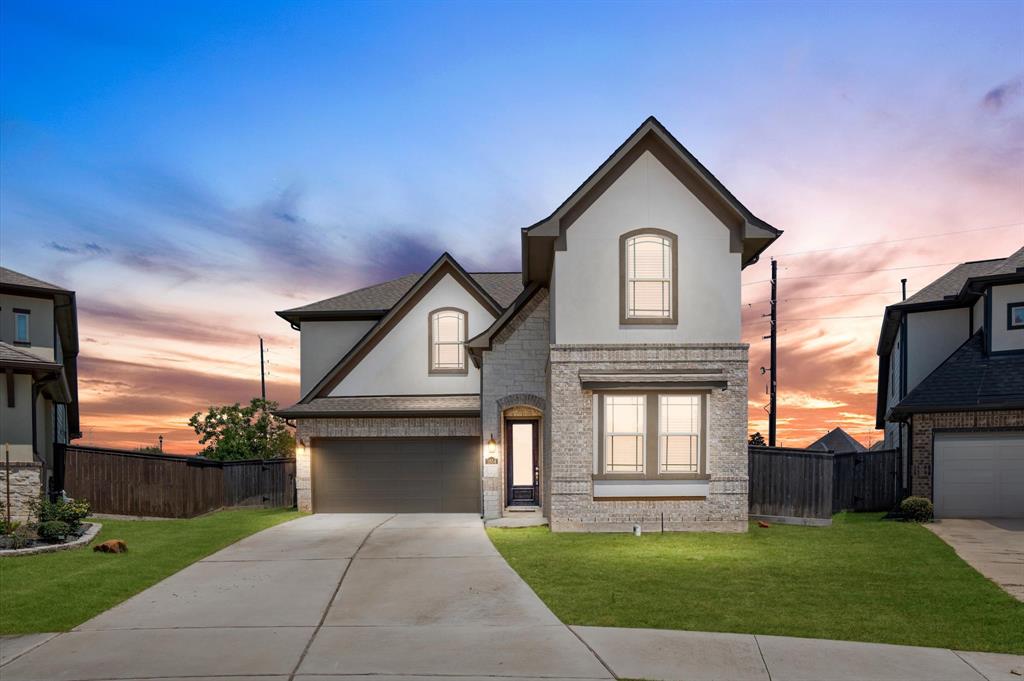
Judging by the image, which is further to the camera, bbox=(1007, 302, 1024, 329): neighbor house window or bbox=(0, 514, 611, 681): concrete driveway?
bbox=(1007, 302, 1024, 329): neighbor house window

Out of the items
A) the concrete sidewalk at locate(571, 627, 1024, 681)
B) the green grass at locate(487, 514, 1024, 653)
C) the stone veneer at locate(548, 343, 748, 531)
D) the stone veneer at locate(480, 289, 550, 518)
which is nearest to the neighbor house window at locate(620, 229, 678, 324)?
the stone veneer at locate(548, 343, 748, 531)

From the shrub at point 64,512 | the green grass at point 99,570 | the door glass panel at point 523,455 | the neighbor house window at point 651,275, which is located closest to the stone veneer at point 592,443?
the neighbor house window at point 651,275

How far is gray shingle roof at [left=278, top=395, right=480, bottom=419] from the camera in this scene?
21781 mm

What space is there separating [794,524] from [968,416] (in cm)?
610

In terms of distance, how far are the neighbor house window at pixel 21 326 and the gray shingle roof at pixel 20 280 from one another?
941 millimetres

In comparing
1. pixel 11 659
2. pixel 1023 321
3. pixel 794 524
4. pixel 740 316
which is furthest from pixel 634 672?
pixel 1023 321

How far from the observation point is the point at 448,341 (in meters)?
23.2

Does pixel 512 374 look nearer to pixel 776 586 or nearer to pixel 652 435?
pixel 652 435

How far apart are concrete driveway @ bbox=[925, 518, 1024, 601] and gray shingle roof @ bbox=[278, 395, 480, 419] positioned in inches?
496

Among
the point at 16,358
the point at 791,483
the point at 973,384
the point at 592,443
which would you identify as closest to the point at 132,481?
the point at 16,358

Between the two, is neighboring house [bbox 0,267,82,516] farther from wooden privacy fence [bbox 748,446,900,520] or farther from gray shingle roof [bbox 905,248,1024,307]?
gray shingle roof [bbox 905,248,1024,307]

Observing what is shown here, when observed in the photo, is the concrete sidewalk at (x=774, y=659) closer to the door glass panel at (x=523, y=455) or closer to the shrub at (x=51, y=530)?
the door glass panel at (x=523, y=455)

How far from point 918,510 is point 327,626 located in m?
16.9

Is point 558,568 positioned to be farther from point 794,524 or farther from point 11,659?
point 794,524
